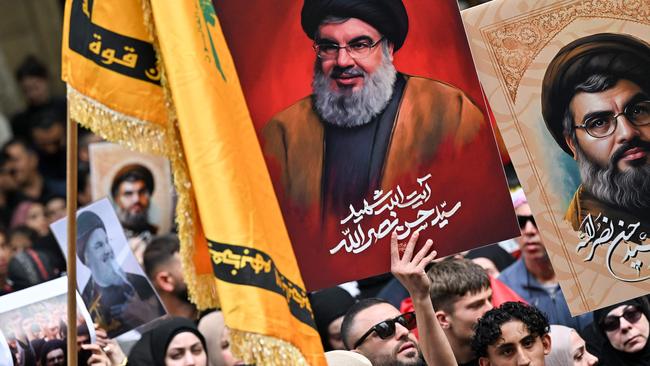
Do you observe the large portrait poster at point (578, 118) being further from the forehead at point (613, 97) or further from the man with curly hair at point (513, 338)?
the man with curly hair at point (513, 338)

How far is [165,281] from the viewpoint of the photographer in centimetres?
794

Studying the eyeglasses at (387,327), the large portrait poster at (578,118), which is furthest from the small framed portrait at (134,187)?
the large portrait poster at (578,118)

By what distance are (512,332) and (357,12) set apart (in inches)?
62.3

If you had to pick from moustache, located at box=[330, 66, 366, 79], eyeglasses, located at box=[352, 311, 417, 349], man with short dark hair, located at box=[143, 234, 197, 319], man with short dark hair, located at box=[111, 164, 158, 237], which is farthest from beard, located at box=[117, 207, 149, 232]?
moustache, located at box=[330, 66, 366, 79]

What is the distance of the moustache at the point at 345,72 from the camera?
5.87m

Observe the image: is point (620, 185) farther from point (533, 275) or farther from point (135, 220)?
point (135, 220)

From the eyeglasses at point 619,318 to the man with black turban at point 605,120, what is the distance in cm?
100

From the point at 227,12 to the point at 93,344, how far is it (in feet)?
5.50

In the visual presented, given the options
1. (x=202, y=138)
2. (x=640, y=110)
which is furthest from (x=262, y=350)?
(x=640, y=110)

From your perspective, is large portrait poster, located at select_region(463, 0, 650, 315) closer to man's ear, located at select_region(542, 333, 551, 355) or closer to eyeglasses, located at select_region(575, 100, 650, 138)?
eyeglasses, located at select_region(575, 100, 650, 138)

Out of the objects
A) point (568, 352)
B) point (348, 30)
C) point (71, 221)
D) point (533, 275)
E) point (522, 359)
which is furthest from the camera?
point (533, 275)

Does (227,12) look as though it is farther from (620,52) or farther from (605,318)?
(605,318)

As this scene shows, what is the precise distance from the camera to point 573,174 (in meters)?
5.83

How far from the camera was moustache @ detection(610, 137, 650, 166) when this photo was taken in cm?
575
